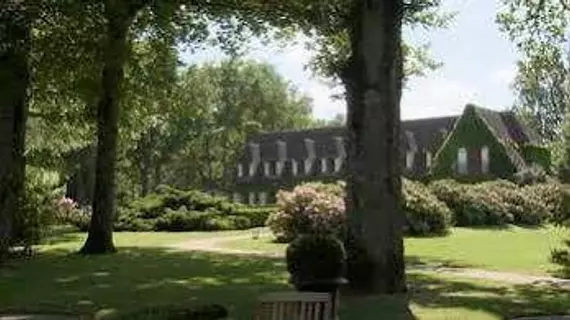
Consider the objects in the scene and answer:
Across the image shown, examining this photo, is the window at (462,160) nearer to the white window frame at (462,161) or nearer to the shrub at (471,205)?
the white window frame at (462,161)

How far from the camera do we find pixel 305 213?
35094 millimetres

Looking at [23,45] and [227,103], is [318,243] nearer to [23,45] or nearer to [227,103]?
[23,45]

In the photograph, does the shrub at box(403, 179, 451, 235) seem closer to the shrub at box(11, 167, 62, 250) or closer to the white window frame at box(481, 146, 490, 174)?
the shrub at box(11, 167, 62, 250)

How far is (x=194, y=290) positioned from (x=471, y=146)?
5318 centimetres

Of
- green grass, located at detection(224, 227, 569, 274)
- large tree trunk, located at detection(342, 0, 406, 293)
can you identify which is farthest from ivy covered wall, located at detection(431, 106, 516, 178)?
large tree trunk, located at detection(342, 0, 406, 293)

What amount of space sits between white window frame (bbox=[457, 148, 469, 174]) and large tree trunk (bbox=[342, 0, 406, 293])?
53496 mm

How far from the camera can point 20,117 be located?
82.8ft

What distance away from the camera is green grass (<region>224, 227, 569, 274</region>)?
25688 millimetres

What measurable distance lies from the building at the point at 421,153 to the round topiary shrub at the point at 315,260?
5490cm

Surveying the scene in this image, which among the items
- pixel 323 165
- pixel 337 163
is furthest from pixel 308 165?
pixel 337 163

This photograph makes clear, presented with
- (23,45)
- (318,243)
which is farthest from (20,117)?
(318,243)

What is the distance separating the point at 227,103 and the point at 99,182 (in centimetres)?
7019

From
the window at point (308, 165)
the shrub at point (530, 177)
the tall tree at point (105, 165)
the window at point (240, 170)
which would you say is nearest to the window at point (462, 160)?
the shrub at point (530, 177)

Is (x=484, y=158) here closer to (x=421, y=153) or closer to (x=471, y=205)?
(x=421, y=153)
